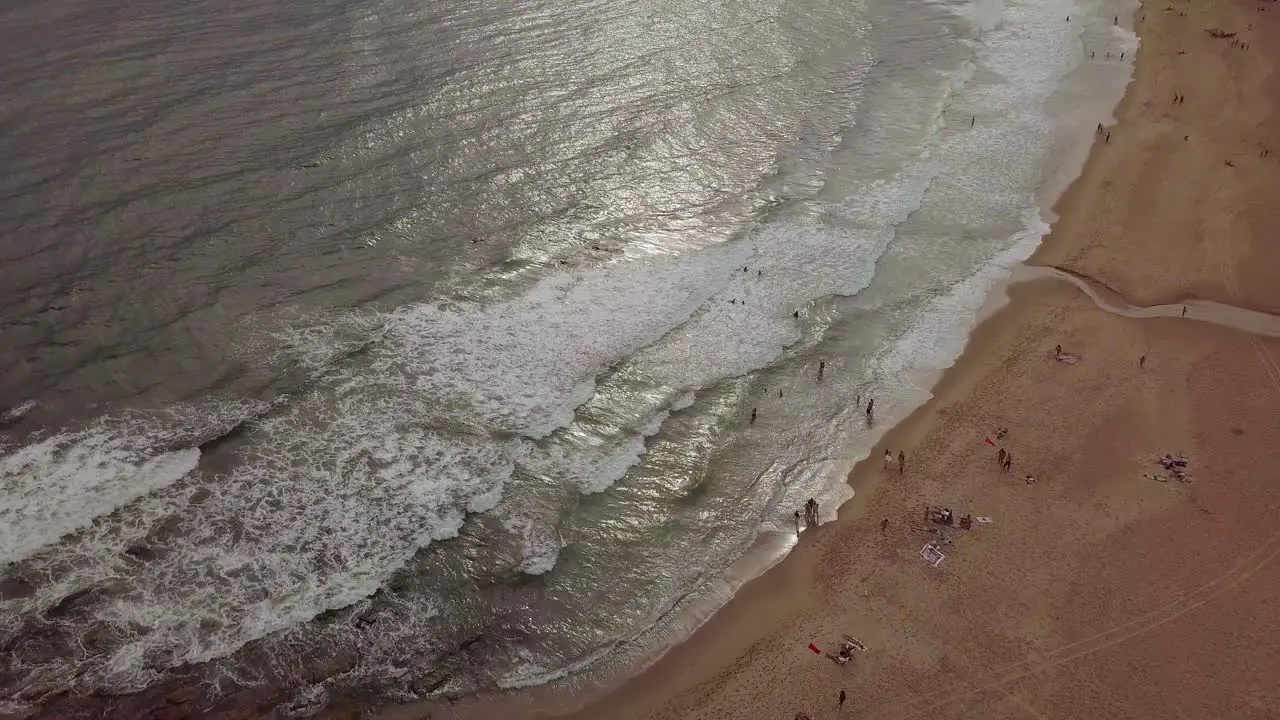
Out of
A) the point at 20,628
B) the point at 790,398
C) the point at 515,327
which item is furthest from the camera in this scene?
the point at 515,327

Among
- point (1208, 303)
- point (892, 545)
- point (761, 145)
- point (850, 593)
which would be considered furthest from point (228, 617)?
point (1208, 303)

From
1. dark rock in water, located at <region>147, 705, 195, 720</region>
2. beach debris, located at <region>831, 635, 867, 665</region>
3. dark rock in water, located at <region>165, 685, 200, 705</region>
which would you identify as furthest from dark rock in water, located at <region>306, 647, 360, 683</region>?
beach debris, located at <region>831, 635, 867, 665</region>

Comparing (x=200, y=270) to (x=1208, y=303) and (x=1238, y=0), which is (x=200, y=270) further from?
(x=1238, y=0)

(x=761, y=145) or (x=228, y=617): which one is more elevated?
(x=761, y=145)

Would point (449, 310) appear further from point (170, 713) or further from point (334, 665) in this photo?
point (170, 713)

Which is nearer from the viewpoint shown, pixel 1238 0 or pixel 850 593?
pixel 850 593

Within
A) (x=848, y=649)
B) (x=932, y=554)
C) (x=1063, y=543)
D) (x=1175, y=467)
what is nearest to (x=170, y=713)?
(x=848, y=649)

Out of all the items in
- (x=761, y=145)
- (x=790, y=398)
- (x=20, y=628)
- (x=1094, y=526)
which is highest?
(x=761, y=145)

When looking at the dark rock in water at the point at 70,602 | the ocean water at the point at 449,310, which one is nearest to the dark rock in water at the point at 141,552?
the ocean water at the point at 449,310

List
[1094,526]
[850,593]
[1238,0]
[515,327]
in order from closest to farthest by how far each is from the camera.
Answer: [850,593] < [1094,526] < [515,327] < [1238,0]
